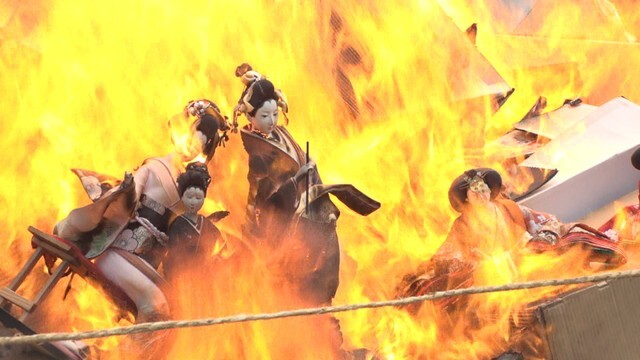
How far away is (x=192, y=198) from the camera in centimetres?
374

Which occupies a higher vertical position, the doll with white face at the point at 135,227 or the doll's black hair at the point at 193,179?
the doll's black hair at the point at 193,179

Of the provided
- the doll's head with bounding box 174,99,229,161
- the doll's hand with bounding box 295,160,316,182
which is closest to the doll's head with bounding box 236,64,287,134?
the doll's head with bounding box 174,99,229,161

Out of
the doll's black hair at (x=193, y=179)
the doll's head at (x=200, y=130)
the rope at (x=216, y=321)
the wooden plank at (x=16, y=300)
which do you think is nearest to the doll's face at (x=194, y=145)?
the doll's head at (x=200, y=130)

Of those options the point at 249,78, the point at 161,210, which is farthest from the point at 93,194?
the point at 249,78

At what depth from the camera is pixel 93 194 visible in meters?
3.81

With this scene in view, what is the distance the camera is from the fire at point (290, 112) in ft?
13.7

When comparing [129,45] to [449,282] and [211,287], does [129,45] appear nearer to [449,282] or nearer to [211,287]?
[211,287]

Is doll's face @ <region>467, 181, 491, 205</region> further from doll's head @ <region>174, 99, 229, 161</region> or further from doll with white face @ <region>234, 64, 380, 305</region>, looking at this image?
doll's head @ <region>174, 99, 229, 161</region>

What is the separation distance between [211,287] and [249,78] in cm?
117

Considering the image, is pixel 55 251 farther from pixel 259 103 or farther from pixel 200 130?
pixel 259 103

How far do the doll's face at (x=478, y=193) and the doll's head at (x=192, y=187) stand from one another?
1.50 meters

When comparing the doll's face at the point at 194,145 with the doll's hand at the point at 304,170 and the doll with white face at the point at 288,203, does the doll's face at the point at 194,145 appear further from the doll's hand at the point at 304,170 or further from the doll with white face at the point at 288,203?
the doll's hand at the point at 304,170

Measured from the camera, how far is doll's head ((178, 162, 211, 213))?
12.3ft

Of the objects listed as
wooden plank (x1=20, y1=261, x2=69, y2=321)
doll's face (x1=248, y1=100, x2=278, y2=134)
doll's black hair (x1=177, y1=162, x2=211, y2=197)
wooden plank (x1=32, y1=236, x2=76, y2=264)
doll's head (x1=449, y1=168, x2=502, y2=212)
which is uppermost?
doll's face (x1=248, y1=100, x2=278, y2=134)
